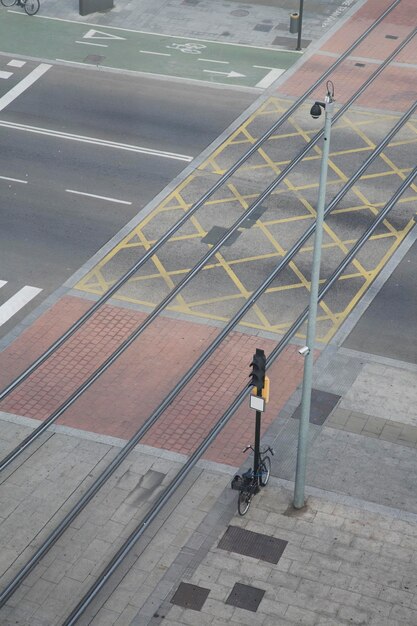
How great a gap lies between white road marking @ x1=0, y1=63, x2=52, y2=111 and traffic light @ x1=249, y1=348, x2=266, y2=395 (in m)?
19.8

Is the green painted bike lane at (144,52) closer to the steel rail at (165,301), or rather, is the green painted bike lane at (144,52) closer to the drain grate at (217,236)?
the steel rail at (165,301)

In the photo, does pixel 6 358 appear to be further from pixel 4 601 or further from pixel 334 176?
pixel 334 176

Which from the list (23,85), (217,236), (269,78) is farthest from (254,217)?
(23,85)

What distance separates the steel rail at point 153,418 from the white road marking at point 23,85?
470 inches

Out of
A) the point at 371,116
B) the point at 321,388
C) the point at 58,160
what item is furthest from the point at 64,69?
the point at 321,388

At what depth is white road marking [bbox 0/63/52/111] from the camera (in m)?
38.4

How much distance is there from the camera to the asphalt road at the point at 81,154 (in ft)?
101

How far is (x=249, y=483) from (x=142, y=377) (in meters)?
4.95

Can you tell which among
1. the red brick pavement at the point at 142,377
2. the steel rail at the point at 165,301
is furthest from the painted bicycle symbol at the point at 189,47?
the red brick pavement at the point at 142,377

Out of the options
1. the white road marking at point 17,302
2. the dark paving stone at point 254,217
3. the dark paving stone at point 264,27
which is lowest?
the white road marking at point 17,302

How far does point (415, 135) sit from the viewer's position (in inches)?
1437

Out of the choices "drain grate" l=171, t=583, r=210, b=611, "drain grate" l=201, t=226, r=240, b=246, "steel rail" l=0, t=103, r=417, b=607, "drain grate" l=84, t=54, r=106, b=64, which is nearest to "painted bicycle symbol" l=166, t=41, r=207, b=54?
"drain grate" l=84, t=54, r=106, b=64

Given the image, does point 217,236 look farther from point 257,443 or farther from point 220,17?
point 220,17

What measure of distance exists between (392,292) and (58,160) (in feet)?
37.5
